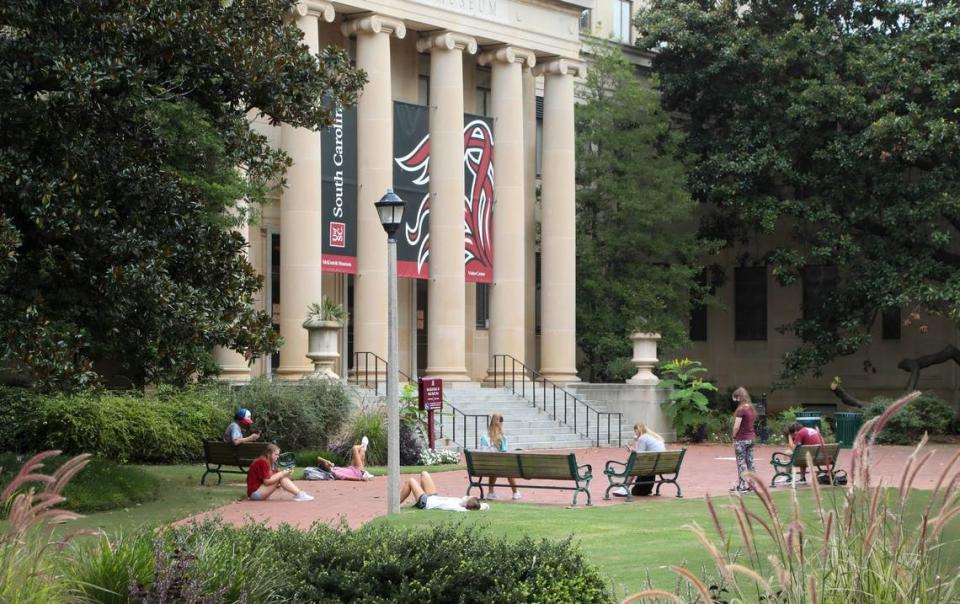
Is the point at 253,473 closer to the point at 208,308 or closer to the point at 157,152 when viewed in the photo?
the point at 208,308

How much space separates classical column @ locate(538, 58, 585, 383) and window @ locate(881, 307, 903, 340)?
1343cm

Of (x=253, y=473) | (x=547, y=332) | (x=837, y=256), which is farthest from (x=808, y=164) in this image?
(x=253, y=473)

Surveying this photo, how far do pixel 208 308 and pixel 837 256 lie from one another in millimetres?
26049

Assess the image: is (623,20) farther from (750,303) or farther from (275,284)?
(275,284)

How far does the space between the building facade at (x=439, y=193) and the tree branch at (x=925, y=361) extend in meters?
12.0

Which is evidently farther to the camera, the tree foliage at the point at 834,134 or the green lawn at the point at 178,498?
the tree foliage at the point at 834,134

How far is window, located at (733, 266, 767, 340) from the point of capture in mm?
50469

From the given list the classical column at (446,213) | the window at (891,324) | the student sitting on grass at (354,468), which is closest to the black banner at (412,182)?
the classical column at (446,213)

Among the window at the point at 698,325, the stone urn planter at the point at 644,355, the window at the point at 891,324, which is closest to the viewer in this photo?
the stone urn planter at the point at 644,355

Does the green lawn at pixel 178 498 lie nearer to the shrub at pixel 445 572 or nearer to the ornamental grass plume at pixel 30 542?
the shrub at pixel 445 572

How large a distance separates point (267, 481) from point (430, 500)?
286cm

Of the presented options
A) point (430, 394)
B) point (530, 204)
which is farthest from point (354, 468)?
point (530, 204)

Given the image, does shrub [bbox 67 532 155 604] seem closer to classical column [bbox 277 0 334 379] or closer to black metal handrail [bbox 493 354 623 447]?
classical column [bbox 277 0 334 379]

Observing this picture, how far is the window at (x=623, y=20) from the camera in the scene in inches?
1939
